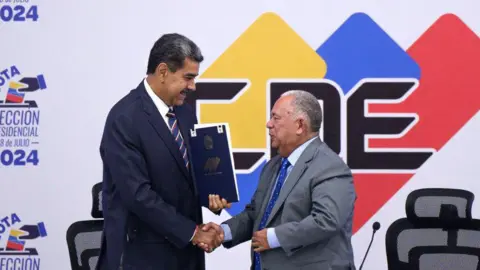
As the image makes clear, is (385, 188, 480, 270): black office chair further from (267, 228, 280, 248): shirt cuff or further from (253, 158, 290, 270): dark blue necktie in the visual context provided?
(267, 228, 280, 248): shirt cuff

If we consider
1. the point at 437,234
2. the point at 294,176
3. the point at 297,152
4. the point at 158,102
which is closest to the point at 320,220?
the point at 294,176

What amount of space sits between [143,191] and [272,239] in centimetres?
55

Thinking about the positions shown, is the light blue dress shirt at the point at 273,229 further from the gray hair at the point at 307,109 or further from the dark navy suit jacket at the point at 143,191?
the dark navy suit jacket at the point at 143,191

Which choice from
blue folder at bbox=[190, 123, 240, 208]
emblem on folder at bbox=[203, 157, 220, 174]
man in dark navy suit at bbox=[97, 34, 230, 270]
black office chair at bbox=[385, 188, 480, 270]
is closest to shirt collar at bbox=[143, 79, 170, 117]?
man in dark navy suit at bbox=[97, 34, 230, 270]

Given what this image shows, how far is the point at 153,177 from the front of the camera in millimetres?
3088

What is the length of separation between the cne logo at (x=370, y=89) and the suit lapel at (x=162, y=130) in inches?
75.9

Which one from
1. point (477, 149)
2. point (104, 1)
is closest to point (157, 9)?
point (104, 1)

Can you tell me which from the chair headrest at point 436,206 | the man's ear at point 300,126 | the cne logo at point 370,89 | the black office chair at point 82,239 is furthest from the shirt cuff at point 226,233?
the cne logo at point 370,89

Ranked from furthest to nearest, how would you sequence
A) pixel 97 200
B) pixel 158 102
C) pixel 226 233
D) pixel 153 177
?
pixel 97 200, pixel 226 233, pixel 158 102, pixel 153 177

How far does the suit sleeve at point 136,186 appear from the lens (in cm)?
301

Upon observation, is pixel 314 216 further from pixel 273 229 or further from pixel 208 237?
pixel 208 237

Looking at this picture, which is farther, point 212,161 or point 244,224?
point 244,224

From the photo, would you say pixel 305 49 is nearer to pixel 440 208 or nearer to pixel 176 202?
pixel 440 208

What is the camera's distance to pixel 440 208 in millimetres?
4359
